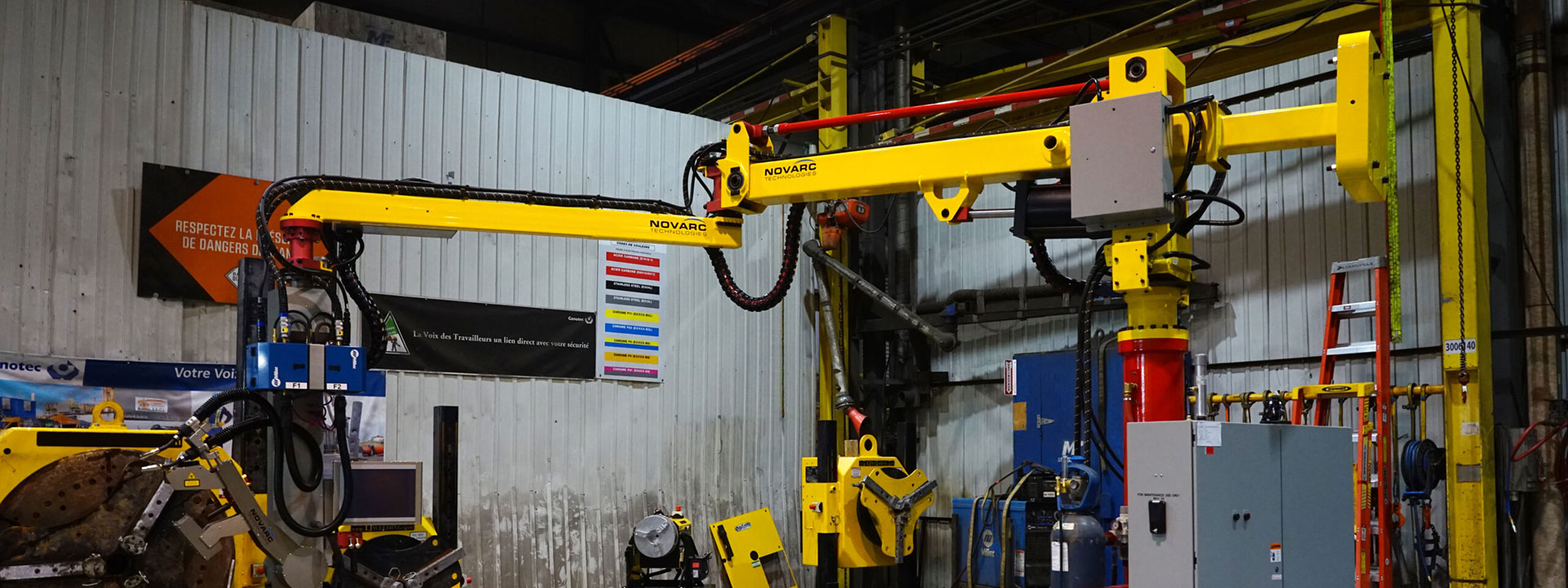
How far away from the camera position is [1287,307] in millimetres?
8766

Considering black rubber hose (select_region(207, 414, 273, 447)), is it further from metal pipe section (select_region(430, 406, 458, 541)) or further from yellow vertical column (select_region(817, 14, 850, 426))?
yellow vertical column (select_region(817, 14, 850, 426))

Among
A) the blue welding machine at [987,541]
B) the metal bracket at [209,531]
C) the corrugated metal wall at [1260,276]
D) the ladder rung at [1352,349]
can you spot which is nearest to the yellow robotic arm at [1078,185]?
the metal bracket at [209,531]

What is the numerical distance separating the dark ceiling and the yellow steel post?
2425 millimetres

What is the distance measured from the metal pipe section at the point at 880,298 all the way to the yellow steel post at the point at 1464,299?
12.4 ft

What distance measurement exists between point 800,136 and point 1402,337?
5803 mm

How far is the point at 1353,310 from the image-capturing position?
7672 millimetres

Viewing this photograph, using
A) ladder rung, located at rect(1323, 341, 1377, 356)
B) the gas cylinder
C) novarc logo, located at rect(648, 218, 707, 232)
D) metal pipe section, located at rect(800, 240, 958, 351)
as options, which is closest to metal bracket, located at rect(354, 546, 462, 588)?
novarc logo, located at rect(648, 218, 707, 232)

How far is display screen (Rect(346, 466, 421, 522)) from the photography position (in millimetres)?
6238

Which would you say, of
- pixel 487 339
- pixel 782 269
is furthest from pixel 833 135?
pixel 487 339

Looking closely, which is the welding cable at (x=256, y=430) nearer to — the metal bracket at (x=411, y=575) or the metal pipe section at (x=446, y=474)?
the metal bracket at (x=411, y=575)

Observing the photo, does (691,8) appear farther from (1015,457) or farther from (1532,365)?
(1532,365)

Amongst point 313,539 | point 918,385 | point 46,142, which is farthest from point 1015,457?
point 46,142

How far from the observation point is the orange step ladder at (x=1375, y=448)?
23.5 ft

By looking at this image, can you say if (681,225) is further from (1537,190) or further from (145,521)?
(1537,190)
